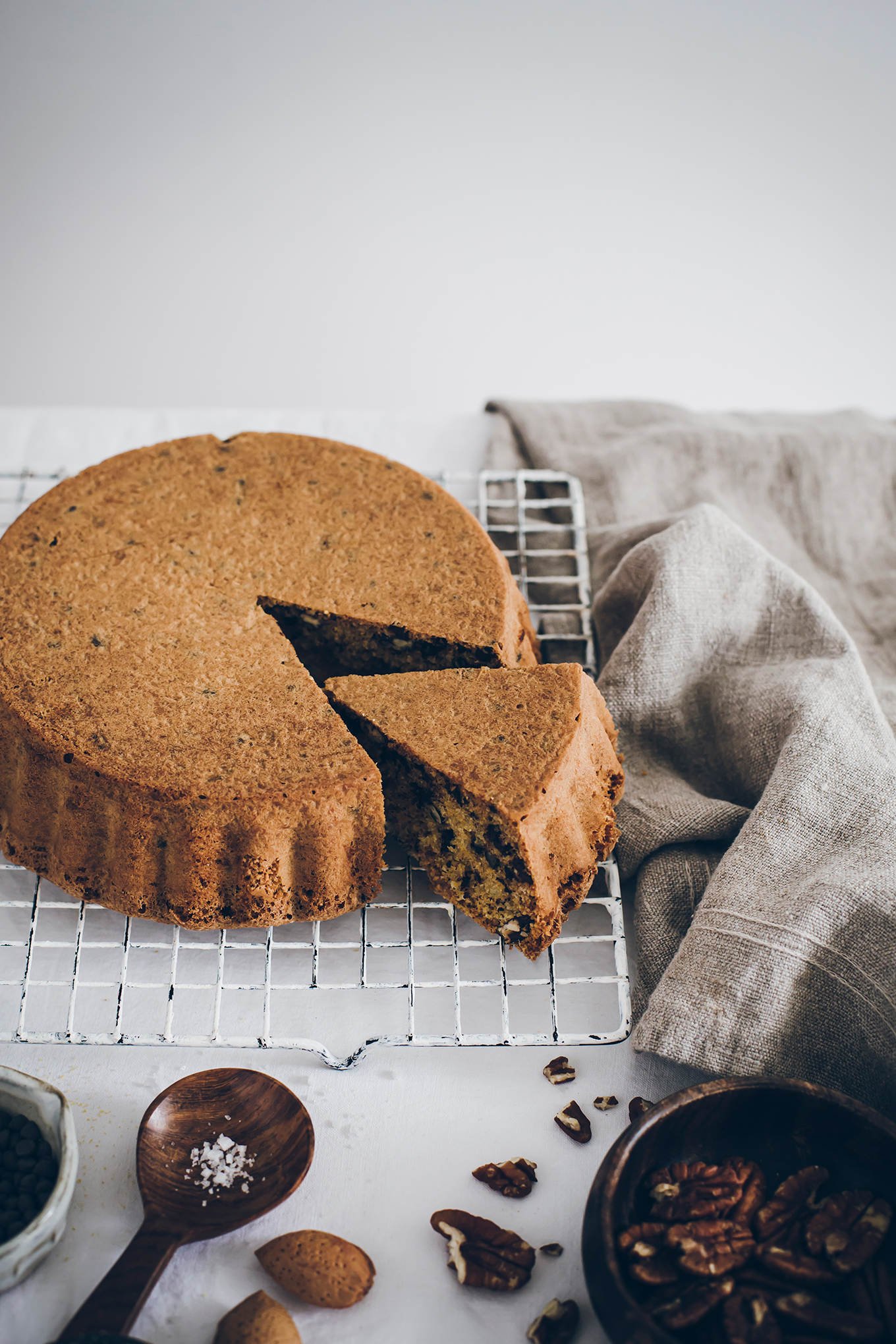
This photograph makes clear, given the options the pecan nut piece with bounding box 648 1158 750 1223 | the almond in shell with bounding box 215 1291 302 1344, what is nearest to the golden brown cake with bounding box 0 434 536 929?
the almond in shell with bounding box 215 1291 302 1344

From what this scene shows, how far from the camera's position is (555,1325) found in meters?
1.54

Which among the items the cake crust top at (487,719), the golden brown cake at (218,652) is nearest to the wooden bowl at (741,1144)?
the cake crust top at (487,719)

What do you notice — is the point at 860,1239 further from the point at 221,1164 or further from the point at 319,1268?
the point at 221,1164

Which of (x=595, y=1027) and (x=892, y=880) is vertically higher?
(x=892, y=880)

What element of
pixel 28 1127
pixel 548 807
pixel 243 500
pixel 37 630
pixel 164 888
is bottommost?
pixel 28 1127

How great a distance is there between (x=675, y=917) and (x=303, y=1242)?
960 mm

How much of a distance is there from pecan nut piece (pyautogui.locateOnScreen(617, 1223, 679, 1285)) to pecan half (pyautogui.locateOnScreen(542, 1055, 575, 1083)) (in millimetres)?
455

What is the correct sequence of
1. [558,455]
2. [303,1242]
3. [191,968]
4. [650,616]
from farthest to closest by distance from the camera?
[558,455]
[650,616]
[191,968]
[303,1242]

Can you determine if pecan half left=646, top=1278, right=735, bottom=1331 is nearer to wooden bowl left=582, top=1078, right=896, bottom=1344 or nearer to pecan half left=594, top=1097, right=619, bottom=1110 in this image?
wooden bowl left=582, top=1078, right=896, bottom=1344

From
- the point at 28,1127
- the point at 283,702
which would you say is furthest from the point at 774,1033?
the point at 28,1127

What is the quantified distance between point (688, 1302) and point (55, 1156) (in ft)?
3.25

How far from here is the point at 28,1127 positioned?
5.32ft

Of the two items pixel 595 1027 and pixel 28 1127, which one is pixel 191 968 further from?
pixel 595 1027

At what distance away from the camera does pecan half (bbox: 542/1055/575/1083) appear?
1.92 meters
